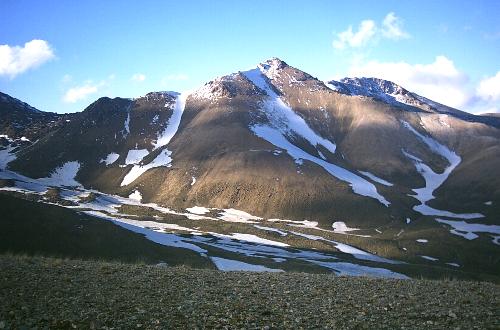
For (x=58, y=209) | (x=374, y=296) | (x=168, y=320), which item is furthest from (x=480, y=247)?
(x=168, y=320)

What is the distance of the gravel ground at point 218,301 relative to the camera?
14.9 meters

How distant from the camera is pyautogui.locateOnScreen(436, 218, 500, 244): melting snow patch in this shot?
156775mm

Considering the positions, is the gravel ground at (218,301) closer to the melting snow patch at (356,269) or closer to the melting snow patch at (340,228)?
the melting snow patch at (356,269)

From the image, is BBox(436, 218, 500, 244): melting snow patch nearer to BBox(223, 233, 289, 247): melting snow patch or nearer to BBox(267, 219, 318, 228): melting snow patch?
BBox(267, 219, 318, 228): melting snow patch

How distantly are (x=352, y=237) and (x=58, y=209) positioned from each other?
331 ft

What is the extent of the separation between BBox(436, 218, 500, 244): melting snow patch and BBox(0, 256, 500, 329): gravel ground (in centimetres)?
14768

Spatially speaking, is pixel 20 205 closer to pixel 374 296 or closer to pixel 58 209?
pixel 58 209

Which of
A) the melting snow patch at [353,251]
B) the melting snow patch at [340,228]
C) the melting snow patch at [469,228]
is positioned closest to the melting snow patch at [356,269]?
the melting snow patch at [353,251]

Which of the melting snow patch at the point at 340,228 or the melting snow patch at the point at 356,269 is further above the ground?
the melting snow patch at the point at 340,228

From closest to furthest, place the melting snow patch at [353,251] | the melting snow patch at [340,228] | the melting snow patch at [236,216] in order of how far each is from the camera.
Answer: the melting snow patch at [353,251] < the melting snow patch at [340,228] < the melting snow patch at [236,216]

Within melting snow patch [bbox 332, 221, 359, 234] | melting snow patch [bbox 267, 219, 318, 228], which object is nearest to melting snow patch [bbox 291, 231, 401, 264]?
melting snow patch [bbox 332, 221, 359, 234]

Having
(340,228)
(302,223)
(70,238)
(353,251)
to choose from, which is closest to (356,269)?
(353,251)

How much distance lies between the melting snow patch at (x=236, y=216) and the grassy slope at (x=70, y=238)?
97866 millimetres

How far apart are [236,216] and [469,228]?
91.7 m
